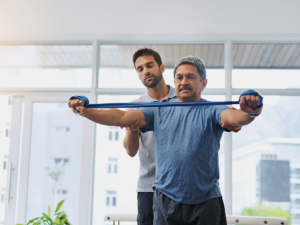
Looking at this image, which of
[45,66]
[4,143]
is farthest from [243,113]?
[4,143]

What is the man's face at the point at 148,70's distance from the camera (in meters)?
1.90

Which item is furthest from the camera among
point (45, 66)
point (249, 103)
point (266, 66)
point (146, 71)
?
point (45, 66)

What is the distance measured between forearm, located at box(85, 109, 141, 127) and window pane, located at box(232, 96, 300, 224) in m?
2.07

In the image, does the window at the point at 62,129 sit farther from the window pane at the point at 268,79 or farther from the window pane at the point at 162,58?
the window pane at the point at 268,79

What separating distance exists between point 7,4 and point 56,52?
80 centimetres

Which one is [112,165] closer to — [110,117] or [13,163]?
[13,163]

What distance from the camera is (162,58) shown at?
328 cm

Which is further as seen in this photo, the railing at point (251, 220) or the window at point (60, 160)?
the window at point (60, 160)

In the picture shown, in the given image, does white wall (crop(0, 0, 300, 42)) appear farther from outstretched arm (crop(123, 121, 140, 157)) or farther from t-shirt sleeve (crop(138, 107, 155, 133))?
t-shirt sleeve (crop(138, 107, 155, 133))

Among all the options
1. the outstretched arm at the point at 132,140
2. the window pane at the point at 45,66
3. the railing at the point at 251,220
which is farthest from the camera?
the window pane at the point at 45,66

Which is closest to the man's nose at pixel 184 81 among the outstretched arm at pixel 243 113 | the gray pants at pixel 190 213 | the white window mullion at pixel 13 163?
the outstretched arm at pixel 243 113

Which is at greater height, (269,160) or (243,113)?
(243,113)

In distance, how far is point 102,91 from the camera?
3.26 metres

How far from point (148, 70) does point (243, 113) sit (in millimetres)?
865
